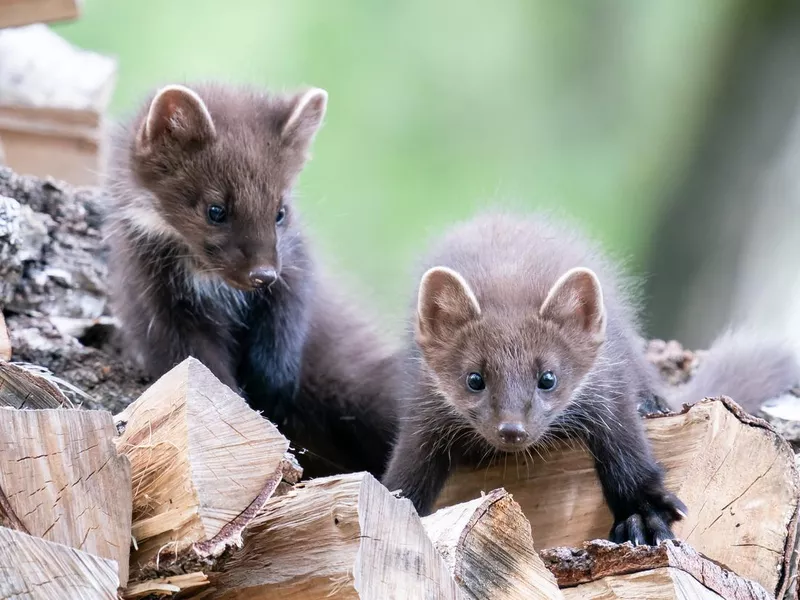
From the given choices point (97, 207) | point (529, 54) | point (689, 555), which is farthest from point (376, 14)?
point (689, 555)

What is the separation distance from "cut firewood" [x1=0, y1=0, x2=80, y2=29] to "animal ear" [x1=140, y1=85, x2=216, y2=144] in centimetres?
80

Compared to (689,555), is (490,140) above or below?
below

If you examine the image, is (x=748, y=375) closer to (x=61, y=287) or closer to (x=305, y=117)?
(x=305, y=117)

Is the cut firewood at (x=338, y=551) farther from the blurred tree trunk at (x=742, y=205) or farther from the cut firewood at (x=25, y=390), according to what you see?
the blurred tree trunk at (x=742, y=205)

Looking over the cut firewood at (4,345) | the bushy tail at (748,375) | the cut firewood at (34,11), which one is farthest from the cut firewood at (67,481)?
the cut firewood at (34,11)

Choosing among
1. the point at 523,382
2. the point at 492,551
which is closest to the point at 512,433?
the point at 523,382

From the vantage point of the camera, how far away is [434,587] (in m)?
1.92

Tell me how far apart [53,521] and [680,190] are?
467 centimetres

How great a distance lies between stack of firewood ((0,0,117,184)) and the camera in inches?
174

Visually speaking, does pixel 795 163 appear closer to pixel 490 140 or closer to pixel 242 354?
pixel 490 140

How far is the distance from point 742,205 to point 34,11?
3.70 meters

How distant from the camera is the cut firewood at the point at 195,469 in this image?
1.94m

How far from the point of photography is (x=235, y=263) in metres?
3.22

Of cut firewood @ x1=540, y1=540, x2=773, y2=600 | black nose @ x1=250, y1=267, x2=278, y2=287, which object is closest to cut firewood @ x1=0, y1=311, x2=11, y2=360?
black nose @ x1=250, y1=267, x2=278, y2=287
